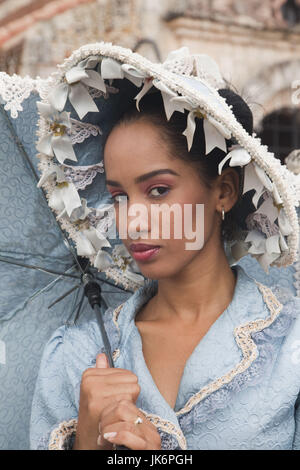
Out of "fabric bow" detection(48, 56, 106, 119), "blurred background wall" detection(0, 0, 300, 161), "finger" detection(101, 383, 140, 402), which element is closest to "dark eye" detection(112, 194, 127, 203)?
"fabric bow" detection(48, 56, 106, 119)

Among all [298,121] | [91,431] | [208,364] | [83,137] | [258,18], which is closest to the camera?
[91,431]

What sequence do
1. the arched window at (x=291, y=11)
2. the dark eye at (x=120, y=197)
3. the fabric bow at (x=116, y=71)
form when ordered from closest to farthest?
the fabric bow at (x=116, y=71) → the dark eye at (x=120, y=197) → the arched window at (x=291, y=11)

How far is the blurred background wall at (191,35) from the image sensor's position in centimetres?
603

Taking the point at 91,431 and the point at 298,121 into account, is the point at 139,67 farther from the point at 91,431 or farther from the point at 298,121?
the point at 298,121

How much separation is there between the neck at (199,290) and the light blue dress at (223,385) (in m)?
0.05

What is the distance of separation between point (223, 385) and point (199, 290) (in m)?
0.27

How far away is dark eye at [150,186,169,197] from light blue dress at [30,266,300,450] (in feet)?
1.06

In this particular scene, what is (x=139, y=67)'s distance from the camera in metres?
1.36

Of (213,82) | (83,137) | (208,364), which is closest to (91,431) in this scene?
(208,364)

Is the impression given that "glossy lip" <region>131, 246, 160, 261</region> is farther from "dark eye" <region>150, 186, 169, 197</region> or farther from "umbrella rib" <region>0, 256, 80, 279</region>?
"umbrella rib" <region>0, 256, 80, 279</region>

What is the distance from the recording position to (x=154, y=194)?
142 centimetres

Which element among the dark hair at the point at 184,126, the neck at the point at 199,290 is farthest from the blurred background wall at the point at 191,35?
the neck at the point at 199,290

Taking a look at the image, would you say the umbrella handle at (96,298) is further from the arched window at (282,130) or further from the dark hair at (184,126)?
the arched window at (282,130)
